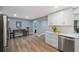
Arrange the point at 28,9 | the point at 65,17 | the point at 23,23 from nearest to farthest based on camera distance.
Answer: the point at 65,17 → the point at 28,9 → the point at 23,23

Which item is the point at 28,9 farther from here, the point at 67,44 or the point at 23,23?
the point at 23,23

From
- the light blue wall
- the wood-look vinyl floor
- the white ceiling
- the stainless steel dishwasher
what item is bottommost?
the wood-look vinyl floor

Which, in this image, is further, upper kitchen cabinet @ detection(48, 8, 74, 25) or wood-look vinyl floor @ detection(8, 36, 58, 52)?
wood-look vinyl floor @ detection(8, 36, 58, 52)

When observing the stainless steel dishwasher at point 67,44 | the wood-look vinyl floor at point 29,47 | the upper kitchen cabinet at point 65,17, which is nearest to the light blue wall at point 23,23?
the wood-look vinyl floor at point 29,47

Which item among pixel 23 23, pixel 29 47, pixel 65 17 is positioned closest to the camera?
pixel 65 17

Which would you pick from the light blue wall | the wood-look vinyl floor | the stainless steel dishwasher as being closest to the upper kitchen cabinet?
the stainless steel dishwasher

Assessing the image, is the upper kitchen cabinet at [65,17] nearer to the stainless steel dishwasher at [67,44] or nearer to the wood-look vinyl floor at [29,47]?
the stainless steel dishwasher at [67,44]

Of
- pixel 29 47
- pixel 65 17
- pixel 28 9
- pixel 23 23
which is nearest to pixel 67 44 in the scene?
pixel 65 17

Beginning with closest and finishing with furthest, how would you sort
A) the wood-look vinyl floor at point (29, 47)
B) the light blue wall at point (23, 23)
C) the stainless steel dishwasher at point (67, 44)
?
the stainless steel dishwasher at point (67, 44)
the wood-look vinyl floor at point (29, 47)
the light blue wall at point (23, 23)

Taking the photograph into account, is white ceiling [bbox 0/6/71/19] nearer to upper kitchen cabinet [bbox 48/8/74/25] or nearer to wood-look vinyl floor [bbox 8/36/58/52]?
upper kitchen cabinet [bbox 48/8/74/25]
